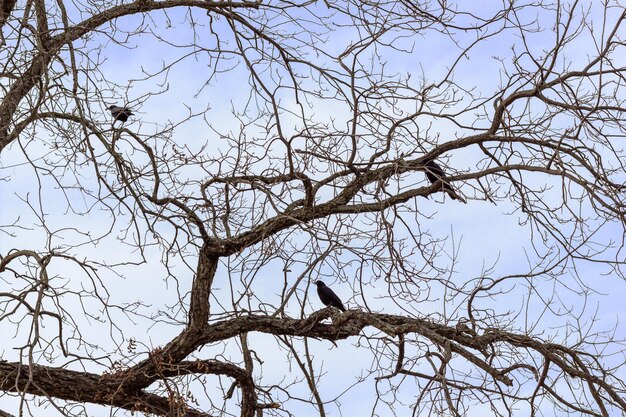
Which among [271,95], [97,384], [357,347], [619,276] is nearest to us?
[619,276]

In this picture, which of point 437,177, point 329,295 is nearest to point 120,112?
point 329,295

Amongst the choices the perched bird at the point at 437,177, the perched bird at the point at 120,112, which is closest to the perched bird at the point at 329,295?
the perched bird at the point at 437,177

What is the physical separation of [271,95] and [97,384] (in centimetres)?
268

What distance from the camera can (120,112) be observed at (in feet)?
21.4

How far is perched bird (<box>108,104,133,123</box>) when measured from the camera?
6531mm

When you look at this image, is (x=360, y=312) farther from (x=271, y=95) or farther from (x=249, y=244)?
(x=271, y=95)

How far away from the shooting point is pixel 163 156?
6.49 m

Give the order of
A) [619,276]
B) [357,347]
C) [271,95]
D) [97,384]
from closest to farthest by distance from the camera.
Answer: [619,276], [271,95], [357,347], [97,384]

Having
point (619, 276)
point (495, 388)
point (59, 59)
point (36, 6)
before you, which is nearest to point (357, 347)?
point (495, 388)

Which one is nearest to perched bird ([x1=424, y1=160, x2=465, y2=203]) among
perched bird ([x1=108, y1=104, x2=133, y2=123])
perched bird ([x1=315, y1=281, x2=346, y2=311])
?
perched bird ([x1=315, y1=281, x2=346, y2=311])

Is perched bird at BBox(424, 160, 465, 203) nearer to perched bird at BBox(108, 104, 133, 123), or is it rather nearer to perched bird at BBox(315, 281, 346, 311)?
perched bird at BBox(315, 281, 346, 311)

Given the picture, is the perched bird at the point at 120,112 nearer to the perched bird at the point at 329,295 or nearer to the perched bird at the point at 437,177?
the perched bird at the point at 329,295

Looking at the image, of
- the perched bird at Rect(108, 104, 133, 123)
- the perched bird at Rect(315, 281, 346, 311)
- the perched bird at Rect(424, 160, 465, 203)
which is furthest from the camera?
the perched bird at Rect(315, 281, 346, 311)

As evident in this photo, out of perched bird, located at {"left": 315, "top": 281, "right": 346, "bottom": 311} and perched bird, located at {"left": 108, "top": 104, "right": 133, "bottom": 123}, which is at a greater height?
perched bird, located at {"left": 108, "top": 104, "right": 133, "bottom": 123}
